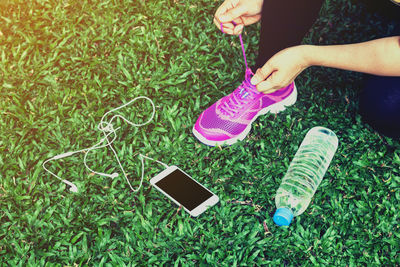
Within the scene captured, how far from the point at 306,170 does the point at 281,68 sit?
684mm

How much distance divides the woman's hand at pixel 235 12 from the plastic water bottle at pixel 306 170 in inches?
34.0

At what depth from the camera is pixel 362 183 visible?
2221 millimetres

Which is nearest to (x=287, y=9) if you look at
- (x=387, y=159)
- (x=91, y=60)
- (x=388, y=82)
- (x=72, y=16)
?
(x=388, y=82)

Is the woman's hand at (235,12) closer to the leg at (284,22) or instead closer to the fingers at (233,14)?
the fingers at (233,14)

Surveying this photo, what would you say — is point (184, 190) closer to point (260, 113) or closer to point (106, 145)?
point (106, 145)

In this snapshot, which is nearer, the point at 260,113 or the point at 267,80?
the point at 267,80

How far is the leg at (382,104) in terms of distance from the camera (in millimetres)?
2184

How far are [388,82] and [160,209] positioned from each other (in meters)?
1.61

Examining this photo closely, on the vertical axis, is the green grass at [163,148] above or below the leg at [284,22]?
below

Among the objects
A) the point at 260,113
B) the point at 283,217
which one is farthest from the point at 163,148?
the point at 283,217

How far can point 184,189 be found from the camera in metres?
2.16

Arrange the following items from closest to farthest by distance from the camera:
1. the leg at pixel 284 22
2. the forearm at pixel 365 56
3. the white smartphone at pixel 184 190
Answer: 1. the forearm at pixel 365 56
2. the leg at pixel 284 22
3. the white smartphone at pixel 184 190

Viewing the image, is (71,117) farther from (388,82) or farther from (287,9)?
(388,82)

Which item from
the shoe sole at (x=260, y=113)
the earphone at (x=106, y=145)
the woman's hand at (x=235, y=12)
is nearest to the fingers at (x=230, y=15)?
the woman's hand at (x=235, y=12)
